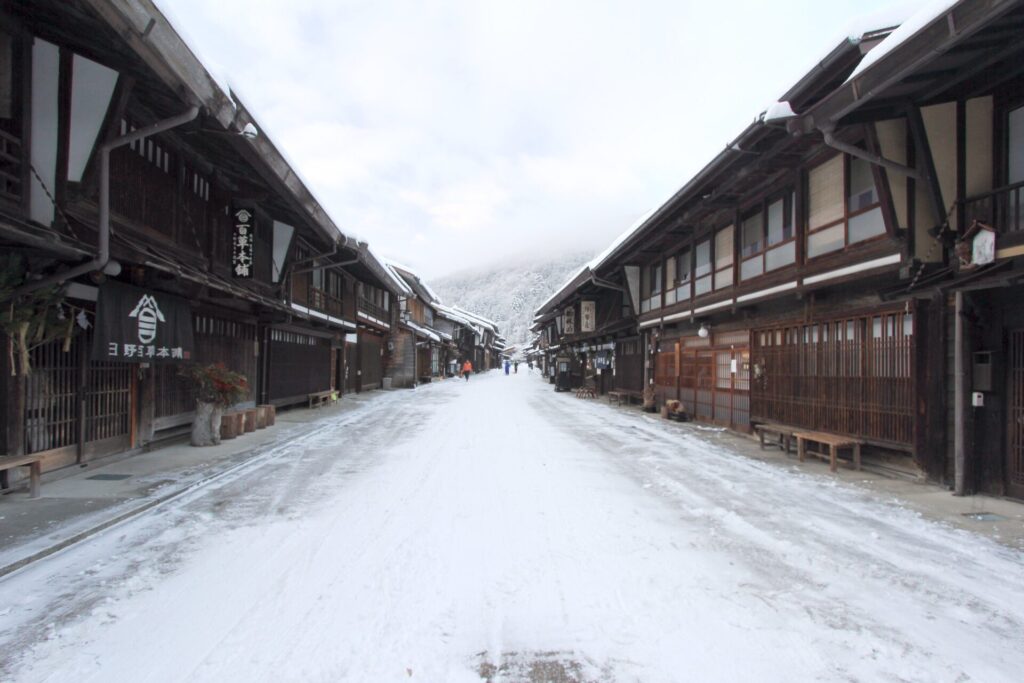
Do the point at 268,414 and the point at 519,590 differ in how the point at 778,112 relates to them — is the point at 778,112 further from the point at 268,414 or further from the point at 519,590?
the point at 268,414

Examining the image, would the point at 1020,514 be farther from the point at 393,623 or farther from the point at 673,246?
the point at 673,246

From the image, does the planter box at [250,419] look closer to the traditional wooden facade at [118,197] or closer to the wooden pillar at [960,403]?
the traditional wooden facade at [118,197]

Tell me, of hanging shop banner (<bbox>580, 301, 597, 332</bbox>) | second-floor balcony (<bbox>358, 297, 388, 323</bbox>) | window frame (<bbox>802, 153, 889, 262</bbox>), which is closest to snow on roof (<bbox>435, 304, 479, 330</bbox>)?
second-floor balcony (<bbox>358, 297, 388, 323</bbox>)

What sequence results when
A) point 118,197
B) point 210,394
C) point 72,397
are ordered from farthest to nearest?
point 210,394, point 118,197, point 72,397

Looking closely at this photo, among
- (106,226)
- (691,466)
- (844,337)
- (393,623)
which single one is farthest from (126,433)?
(844,337)

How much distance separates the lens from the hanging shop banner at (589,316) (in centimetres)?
2945

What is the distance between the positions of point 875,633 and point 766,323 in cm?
1002

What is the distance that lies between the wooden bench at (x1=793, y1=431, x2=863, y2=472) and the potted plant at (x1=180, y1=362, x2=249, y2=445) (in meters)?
10.8

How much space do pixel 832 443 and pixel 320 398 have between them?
17347 millimetres

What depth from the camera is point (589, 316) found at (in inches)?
1163

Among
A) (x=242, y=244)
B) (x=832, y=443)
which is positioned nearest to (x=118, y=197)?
(x=242, y=244)

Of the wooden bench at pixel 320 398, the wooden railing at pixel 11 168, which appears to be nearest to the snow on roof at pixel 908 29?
the wooden railing at pixel 11 168

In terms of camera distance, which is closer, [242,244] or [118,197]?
[118,197]

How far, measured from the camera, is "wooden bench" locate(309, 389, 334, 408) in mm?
19569
